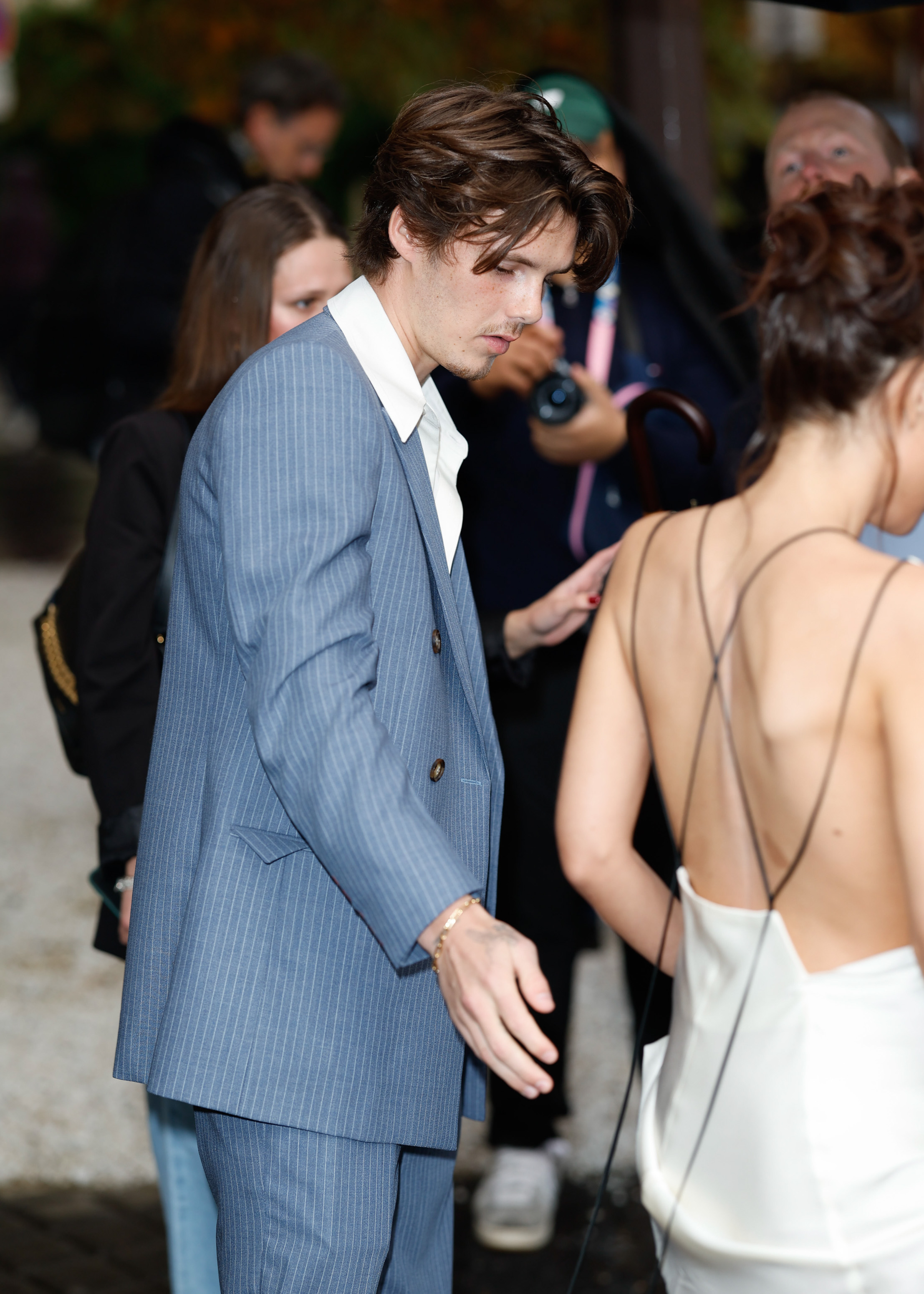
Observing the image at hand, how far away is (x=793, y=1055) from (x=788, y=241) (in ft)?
2.90

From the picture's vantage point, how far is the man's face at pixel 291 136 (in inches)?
199

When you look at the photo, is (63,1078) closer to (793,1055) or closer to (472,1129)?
(472,1129)

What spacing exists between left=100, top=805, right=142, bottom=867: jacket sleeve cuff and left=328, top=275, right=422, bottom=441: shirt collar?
973 mm

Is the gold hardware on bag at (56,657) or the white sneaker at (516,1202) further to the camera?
the white sneaker at (516,1202)

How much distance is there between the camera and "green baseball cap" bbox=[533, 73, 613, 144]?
3360mm

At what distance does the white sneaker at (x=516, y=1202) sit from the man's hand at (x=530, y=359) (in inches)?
69.2

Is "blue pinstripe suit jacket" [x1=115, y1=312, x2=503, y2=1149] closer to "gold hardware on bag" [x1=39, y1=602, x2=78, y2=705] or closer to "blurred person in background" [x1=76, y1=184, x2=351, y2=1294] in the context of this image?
"blurred person in background" [x1=76, y1=184, x2=351, y2=1294]

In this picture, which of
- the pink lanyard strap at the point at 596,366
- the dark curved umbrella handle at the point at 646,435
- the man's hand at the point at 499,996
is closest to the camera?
the man's hand at the point at 499,996

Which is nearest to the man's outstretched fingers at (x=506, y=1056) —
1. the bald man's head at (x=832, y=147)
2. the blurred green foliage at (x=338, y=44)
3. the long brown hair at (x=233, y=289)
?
the long brown hair at (x=233, y=289)

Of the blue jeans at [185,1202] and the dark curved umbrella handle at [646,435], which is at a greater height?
the dark curved umbrella handle at [646,435]

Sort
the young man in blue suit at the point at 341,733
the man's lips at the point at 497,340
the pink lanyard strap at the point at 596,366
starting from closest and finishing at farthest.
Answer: the young man in blue suit at the point at 341,733 < the man's lips at the point at 497,340 < the pink lanyard strap at the point at 596,366

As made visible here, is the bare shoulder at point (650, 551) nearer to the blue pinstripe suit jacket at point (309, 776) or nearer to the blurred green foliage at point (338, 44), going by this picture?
the blue pinstripe suit jacket at point (309, 776)

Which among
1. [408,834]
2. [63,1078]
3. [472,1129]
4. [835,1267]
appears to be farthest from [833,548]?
[63,1078]

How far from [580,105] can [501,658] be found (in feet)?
4.66
